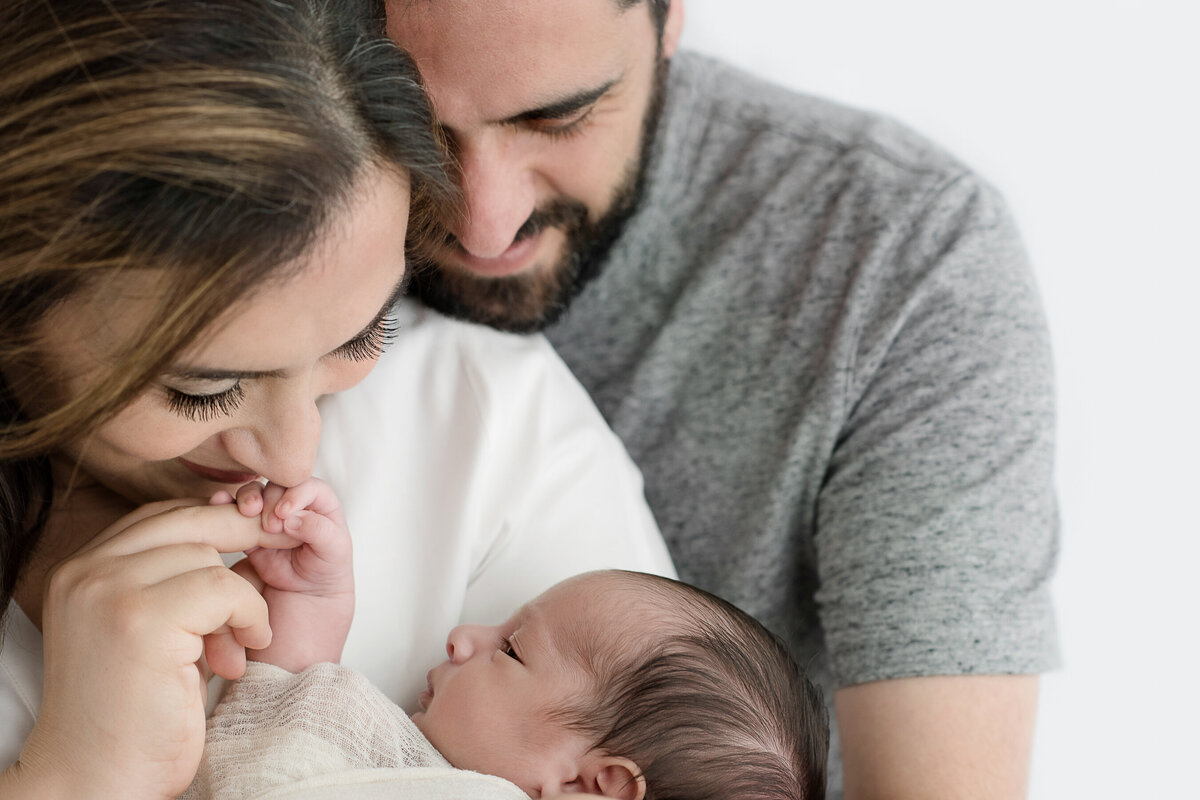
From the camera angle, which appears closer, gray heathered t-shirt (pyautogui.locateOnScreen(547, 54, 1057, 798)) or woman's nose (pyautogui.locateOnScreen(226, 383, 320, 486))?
woman's nose (pyautogui.locateOnScreen(226, 383, 320, 486))

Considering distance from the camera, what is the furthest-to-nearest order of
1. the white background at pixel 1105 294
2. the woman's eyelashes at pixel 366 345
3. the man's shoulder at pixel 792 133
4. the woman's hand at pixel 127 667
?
1. the white background at pixel 1105 294
2. the man's shoulder at pixel 792 133
3. the woman's eyelashes at pixel 366 345
4. the woman's hand at pixel 127 667

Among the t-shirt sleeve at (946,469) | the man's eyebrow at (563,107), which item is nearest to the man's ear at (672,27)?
the man's eyebrow at (563,107)

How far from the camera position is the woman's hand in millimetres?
1195

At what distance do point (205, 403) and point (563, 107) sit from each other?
2.24 ft

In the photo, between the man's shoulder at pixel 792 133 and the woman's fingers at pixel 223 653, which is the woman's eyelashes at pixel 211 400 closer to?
the woman's fingers at pixel 223 653

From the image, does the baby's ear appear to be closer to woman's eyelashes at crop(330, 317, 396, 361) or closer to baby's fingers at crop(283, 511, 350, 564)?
baby's fingers at crop(283, 511, 350, 564)

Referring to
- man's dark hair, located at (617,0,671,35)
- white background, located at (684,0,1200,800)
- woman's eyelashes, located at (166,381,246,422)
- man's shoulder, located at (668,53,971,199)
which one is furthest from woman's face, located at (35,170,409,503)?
white background, located at (684,0,1200,800)

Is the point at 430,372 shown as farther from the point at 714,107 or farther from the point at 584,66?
the point at 714,107

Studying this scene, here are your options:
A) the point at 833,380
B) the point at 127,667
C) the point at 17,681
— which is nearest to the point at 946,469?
the point at 833,380

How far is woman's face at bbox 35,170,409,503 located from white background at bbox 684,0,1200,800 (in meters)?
1.75

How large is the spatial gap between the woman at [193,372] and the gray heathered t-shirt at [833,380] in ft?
1.61

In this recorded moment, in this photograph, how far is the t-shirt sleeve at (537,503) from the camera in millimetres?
1611

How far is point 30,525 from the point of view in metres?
1.45

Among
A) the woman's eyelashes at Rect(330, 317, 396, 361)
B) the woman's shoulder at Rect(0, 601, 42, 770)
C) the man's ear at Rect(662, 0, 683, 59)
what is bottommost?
the woman's shoulder at Rect(0, 601, 42, 770)
